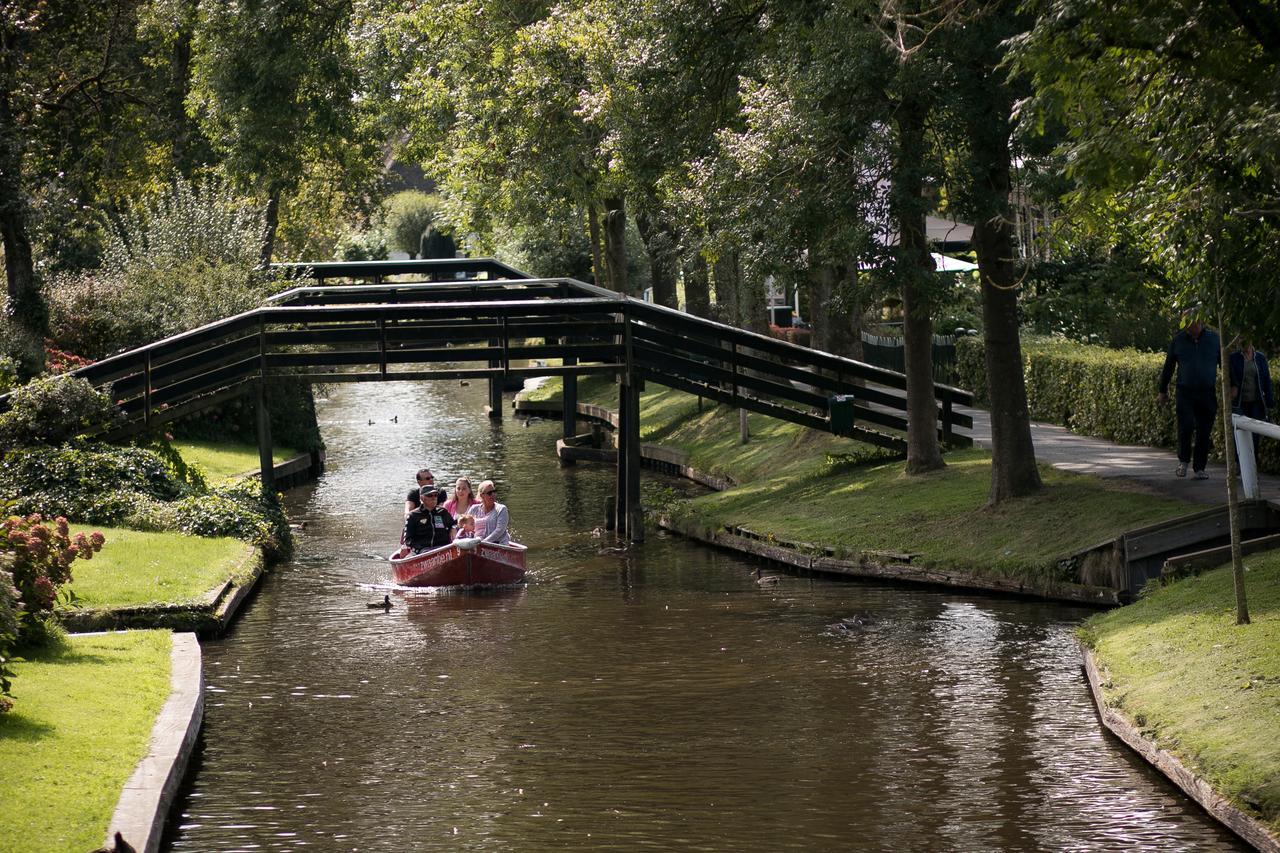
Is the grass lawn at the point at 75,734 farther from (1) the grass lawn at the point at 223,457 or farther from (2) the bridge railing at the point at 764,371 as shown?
(1) the grass lawn at the point at 223,457

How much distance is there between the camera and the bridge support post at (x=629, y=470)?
24812 mm

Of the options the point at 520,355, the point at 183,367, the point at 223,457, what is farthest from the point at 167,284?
the point at 520,355

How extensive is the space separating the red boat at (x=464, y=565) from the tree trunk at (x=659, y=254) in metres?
14.5

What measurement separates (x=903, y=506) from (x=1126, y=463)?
3.15 meters

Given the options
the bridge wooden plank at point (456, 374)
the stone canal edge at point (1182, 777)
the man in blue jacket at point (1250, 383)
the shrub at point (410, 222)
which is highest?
the shrub at point (410, 222)

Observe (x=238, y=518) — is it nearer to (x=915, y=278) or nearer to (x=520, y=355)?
(x=520, y=355)

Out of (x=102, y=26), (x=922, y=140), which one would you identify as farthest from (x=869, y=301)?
(x=102, y=26)

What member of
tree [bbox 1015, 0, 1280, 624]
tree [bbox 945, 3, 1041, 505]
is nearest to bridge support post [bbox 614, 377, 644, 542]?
tree [bbox 945, 3, 1041, 505]

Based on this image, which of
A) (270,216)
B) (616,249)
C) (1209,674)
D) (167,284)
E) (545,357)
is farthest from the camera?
(270,216)

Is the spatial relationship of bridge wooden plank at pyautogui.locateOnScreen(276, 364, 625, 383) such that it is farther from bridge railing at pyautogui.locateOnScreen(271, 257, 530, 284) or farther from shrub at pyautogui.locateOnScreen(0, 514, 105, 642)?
bridge railing at pyautogui.locateOnScreen(271, 257, 530, 284)

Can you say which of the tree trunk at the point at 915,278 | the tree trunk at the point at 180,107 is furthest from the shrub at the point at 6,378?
the tree trunk at the point at 180,107

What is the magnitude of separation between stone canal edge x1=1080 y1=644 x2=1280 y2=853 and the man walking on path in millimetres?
6525

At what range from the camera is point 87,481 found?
22047 millimetres

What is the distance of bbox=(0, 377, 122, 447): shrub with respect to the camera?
2244cm
